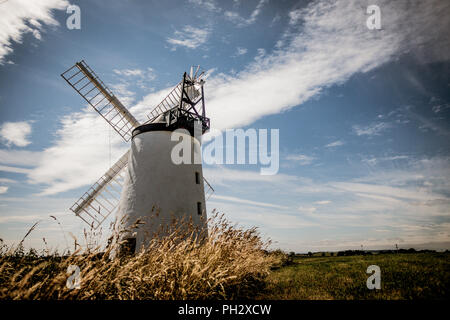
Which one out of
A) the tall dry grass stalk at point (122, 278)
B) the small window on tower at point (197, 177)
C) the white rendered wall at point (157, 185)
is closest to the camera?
the tall dry grass stalk at point (122, 278)

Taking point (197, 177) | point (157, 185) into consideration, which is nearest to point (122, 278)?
point (157, 185)

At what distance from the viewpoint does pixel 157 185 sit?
10375 mm

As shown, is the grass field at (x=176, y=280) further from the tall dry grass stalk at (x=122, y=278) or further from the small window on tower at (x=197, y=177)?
the small window on tower at (x=197, y=177)

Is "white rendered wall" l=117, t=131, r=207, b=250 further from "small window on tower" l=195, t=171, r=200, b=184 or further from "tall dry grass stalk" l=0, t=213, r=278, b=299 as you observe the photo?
"tall dry grass stalk" l=0, t=213, r=278, b=299

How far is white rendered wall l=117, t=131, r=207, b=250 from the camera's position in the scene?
10062 millimetres

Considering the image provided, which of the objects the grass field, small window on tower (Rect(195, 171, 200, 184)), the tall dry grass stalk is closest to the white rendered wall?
small window on tower (Rect(195, 171, 200, 184))

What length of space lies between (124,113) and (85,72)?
3339 millimetres

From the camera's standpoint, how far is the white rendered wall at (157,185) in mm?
10062

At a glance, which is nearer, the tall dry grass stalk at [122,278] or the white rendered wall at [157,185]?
the tall dry grass stalk at [122,278]

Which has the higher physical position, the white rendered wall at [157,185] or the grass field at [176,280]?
the white rendered wall at [157,185]

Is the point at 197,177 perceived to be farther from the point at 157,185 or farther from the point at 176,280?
the point at 176,280

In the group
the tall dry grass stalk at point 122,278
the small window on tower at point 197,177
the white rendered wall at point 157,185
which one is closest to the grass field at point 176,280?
the tall dry grass stalk at point 122,278
